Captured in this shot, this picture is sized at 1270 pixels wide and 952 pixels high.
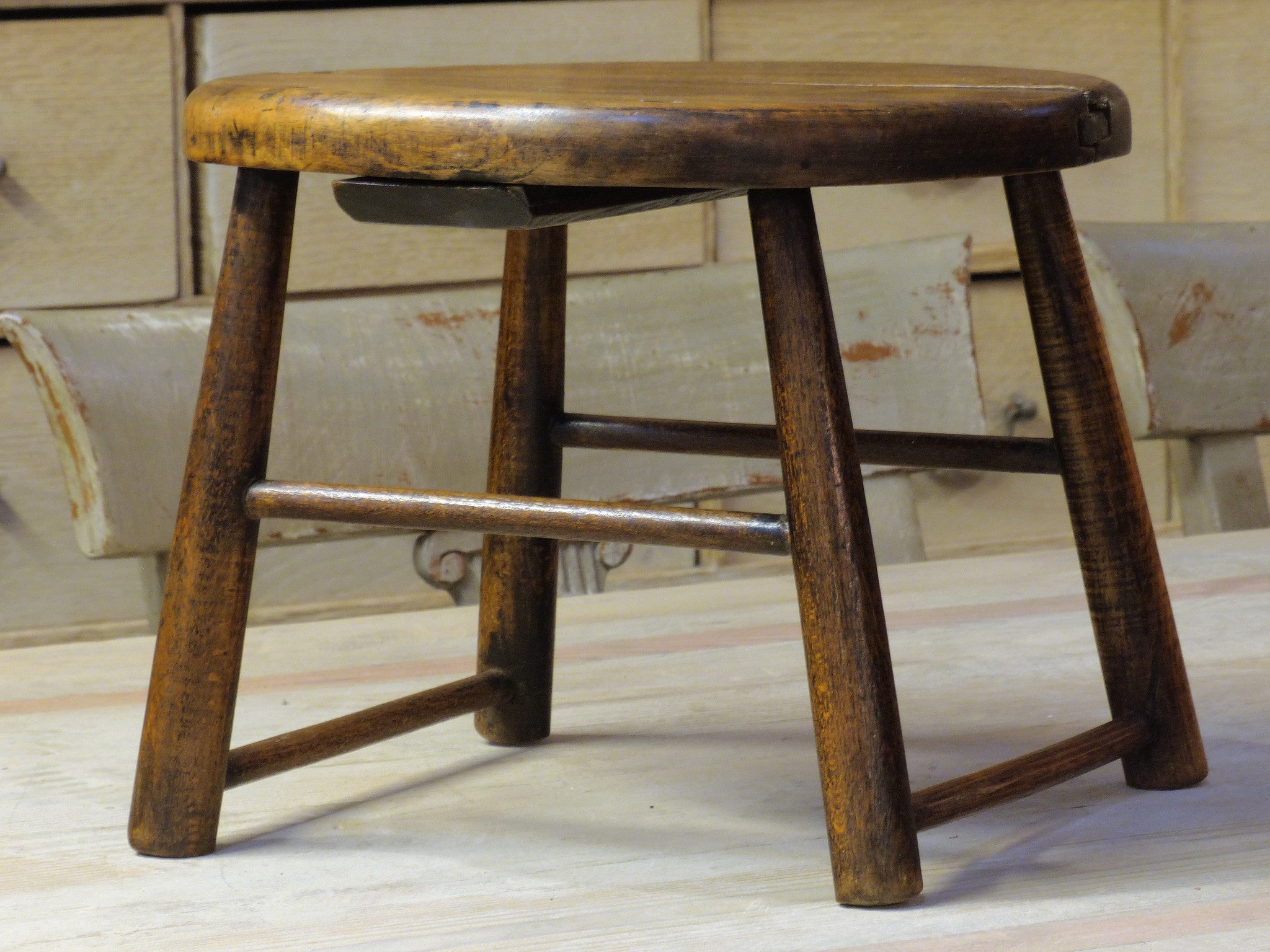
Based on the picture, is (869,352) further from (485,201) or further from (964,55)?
(485,201)

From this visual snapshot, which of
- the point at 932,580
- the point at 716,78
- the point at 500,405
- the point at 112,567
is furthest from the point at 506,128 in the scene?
the point at 112,567

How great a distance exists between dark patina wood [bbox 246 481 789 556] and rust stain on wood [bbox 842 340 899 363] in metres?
0.80

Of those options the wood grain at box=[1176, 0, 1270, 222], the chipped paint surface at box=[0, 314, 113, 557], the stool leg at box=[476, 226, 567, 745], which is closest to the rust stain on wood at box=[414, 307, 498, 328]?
the chipped paint surface at box=[0, 314, 113, 557]

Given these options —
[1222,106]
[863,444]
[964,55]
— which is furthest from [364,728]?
Result: [1222,106]

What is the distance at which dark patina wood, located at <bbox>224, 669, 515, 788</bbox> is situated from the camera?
69cm

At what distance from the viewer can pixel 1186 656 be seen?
99cm

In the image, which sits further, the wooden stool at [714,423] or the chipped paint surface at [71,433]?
the chipped paint surface at [71,433]

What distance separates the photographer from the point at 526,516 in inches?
24.5

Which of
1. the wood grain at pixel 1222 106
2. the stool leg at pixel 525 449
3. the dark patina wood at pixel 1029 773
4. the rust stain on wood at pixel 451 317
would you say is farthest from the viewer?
the wood grain at pixel 1222 106

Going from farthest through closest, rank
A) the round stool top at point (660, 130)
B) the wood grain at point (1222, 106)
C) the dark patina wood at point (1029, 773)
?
1. the wood grain at point (1222, 106)
2. the dark patina wood at point (1029, 773)
3. the round stool top at point (660, 130)

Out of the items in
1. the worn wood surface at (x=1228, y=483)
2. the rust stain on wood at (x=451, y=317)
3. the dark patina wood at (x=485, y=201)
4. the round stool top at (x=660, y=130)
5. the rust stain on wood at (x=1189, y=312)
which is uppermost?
the round stool top at (x=660, y=130)

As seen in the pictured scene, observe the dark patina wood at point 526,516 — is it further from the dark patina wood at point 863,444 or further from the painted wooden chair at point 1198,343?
the painted wooden chair at point 1198,343

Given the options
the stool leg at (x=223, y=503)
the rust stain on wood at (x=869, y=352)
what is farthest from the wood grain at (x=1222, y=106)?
the stool leg at (x=223, y=503)

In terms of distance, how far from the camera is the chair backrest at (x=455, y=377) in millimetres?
1176
